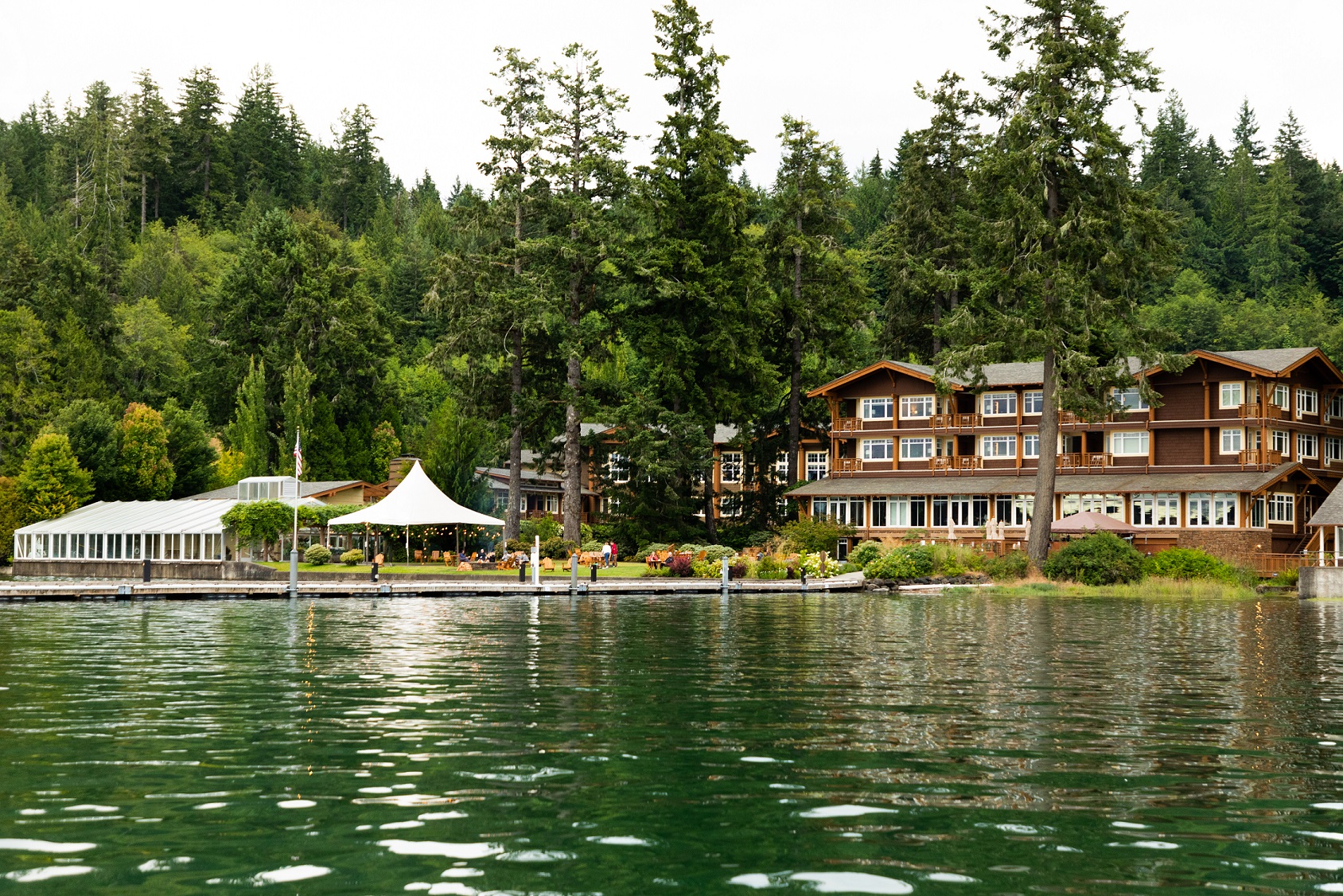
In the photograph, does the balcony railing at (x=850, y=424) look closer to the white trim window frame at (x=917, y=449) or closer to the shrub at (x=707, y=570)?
the white trim window frame at (x=917, y=449)

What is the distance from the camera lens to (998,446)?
250ft

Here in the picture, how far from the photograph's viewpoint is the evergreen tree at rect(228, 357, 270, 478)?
3142 inches

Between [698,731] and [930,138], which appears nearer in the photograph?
[698,731]

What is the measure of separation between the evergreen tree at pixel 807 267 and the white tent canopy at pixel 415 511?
2522 cm

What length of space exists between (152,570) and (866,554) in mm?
32100

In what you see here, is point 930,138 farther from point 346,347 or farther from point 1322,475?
point 346,347

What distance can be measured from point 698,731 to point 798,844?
17.2ft

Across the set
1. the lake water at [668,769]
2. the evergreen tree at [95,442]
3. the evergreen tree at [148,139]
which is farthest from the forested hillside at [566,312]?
the lake water at [668,769]

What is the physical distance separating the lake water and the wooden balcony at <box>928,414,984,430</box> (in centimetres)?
5079

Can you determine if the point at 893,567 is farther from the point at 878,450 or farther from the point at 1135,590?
the point at 878,450

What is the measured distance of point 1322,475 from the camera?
72625 mm

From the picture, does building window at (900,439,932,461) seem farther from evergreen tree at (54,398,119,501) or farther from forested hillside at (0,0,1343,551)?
evergreen tree at (54,398,119,501)

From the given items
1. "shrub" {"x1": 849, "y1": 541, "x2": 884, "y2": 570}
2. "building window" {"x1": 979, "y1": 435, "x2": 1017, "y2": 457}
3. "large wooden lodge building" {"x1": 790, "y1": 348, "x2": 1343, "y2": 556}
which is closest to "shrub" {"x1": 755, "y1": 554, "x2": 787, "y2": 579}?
"shrub" {"x1": 849, "y1": 541, "x2": 884, "y2": 570}

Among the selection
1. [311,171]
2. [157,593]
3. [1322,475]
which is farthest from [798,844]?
[311,171]
